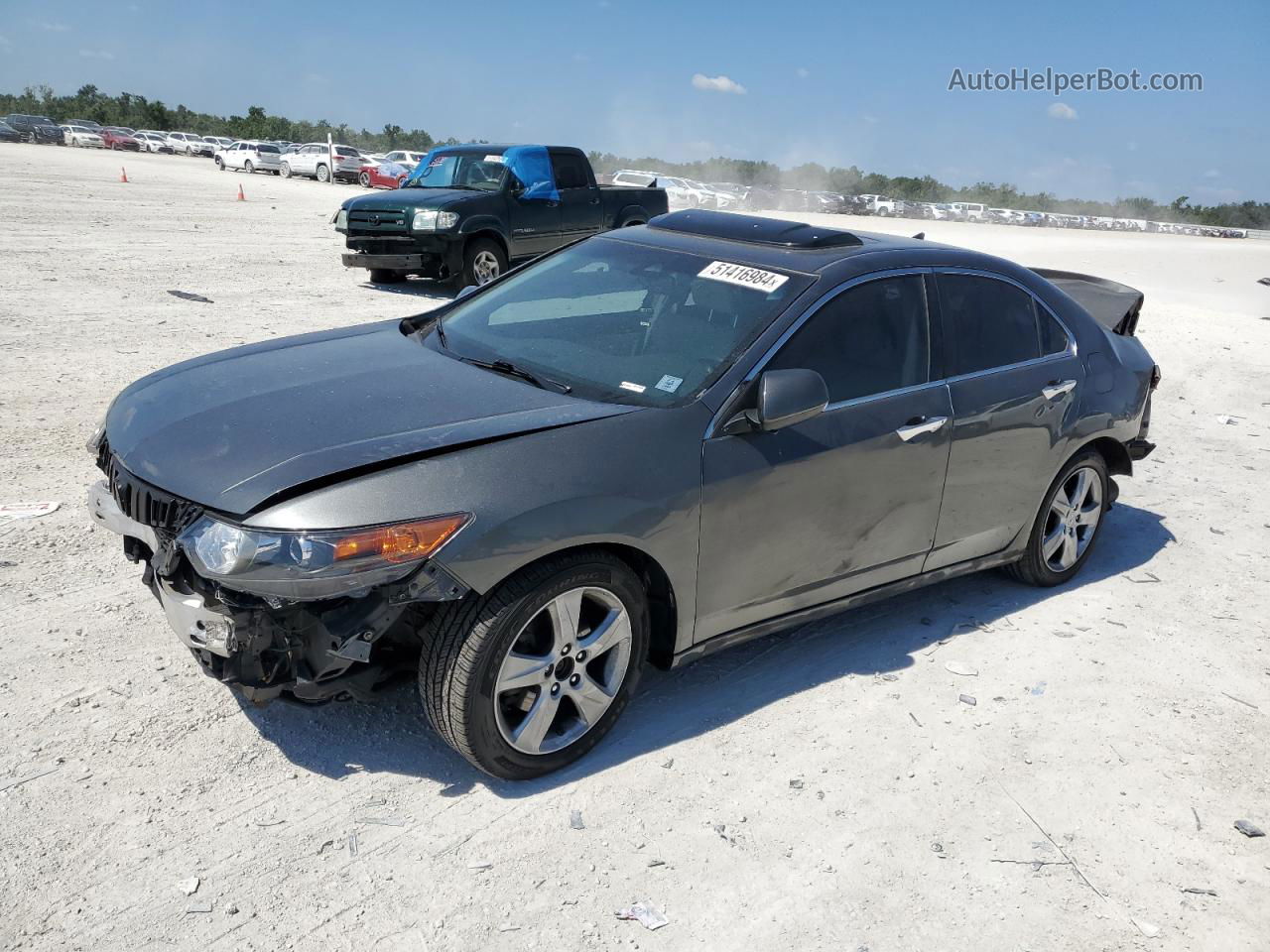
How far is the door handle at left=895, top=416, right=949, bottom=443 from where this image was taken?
413cm

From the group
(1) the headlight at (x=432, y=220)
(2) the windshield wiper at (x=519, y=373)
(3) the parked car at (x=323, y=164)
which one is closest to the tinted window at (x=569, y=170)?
(1) the headlight at (x=432, y=220)

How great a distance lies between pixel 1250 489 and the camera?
7195mm

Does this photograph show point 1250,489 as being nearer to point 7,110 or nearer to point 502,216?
point 502,216

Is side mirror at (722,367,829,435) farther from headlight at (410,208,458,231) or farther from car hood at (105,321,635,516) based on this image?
headlight at (410,208,458,231)

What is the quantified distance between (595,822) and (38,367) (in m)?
6.52

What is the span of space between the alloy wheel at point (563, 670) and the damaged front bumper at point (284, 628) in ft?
1.27

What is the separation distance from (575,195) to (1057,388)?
1029 centimetres

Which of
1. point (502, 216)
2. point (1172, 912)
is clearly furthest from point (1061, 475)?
point (502, 216)

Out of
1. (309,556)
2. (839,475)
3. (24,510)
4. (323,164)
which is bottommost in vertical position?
(24,510)

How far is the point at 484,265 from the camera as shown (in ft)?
43.0

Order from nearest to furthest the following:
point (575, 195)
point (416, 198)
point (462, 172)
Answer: point (416, 198) < point (462, 172) < point (575, 195)

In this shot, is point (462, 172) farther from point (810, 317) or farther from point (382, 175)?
point (382, 175)

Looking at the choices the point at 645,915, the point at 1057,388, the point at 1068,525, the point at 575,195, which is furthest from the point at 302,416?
the point at 575,195

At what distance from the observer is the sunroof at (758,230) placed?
170 inches
